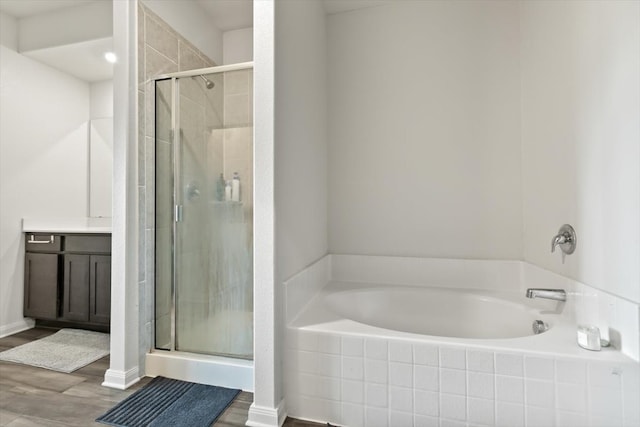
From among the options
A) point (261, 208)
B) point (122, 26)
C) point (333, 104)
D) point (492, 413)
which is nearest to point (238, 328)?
point (261, 208)

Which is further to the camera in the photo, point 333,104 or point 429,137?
point 333,104

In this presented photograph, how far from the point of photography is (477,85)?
2.22 metres

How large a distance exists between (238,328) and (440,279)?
137cm

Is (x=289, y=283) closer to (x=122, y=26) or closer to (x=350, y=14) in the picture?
(x=122, y=26)

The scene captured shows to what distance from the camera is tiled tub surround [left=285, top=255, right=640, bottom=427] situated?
120cm

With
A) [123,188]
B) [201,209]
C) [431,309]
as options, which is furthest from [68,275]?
[431,309]

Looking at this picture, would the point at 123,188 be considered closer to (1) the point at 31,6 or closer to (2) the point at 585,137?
(1) the point at 31,6

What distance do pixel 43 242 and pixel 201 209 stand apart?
1738mm

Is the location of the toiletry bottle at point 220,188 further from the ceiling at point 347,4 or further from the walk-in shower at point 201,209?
the ceiling at point 347,4

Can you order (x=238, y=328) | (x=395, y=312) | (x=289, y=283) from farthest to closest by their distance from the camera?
(x=395, y=312) → (x=238, y=328) → (x=289, y=283)

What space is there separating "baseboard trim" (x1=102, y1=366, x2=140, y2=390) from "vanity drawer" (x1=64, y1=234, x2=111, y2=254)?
1065mm

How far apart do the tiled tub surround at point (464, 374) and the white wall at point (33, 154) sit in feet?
8.75

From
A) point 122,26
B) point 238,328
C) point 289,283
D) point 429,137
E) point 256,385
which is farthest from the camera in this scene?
point 429,137

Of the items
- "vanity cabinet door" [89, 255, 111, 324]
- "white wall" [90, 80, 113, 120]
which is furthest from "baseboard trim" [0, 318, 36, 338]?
"white wall" [90, 80, 113, 120]
